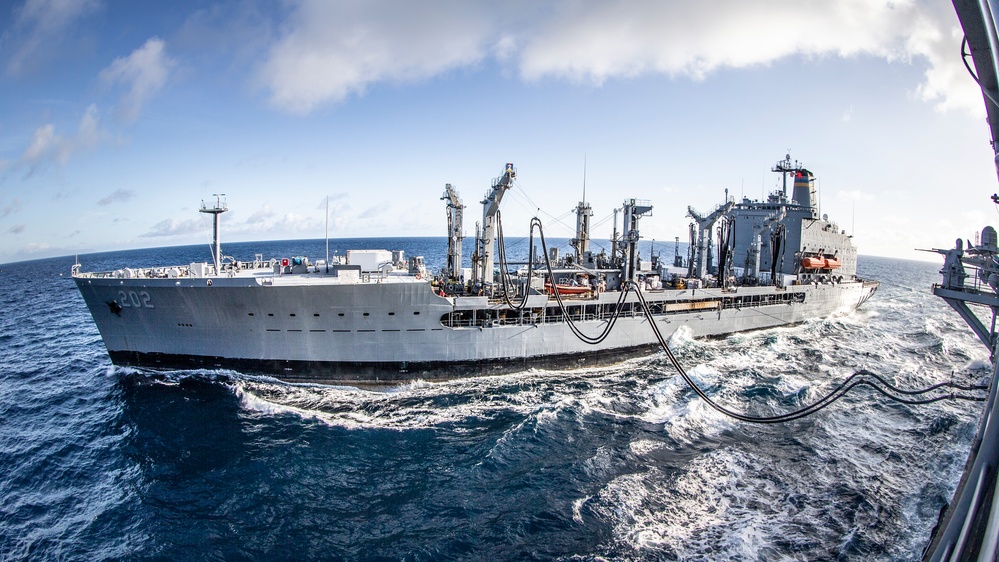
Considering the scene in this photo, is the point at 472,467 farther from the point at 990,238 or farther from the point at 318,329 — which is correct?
the point at 990,238

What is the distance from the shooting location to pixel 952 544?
5969 millimetres

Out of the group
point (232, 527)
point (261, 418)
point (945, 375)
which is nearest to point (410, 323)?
point (261, 418)

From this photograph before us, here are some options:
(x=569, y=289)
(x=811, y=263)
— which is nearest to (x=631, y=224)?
(x=569, y=289)

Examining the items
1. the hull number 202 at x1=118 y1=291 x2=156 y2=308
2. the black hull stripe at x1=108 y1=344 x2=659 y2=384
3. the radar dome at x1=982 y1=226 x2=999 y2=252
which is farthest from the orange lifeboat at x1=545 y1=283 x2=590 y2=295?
the hull number 202 at x1=118 y1=291 x2=156 y2=308

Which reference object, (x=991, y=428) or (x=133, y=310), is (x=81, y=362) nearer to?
(x=133, y=310)

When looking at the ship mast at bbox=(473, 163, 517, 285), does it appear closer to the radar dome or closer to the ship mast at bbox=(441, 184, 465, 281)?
the ship mast at bbox=(441, 184, 465, 281)

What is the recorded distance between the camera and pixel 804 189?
4122 centimetres

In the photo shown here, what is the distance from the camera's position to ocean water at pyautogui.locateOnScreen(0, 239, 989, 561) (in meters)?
11.3

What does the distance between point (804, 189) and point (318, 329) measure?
43062mm

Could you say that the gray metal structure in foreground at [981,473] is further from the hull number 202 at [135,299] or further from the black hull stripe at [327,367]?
the hull number 202 at [135,299]

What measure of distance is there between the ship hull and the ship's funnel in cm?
3026

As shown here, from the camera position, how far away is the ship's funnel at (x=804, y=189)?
41.0 metres

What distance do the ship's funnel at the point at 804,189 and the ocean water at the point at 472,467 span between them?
2108cm

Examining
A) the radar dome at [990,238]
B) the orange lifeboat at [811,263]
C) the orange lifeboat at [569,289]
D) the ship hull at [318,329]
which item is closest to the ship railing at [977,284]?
the radar dome at [990,238]
